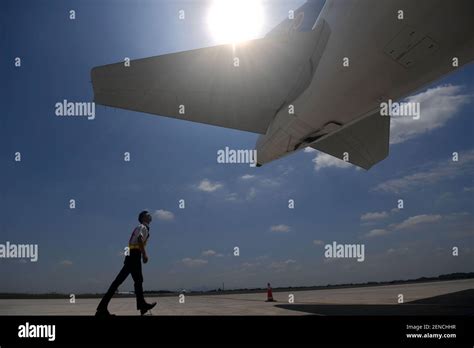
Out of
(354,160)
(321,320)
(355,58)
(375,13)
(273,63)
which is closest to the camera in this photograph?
(321,320)

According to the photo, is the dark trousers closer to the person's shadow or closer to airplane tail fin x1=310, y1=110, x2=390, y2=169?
the person's shadow

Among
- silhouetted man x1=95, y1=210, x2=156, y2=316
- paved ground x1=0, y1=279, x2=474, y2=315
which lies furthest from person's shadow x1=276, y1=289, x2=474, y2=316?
silhouetted man x1=95, y1=210, x2=156, y2=316

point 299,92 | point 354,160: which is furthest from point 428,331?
point 354,160

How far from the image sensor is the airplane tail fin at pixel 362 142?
15.3 meters

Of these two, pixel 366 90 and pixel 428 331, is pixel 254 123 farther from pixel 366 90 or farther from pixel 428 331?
pixel 428 331

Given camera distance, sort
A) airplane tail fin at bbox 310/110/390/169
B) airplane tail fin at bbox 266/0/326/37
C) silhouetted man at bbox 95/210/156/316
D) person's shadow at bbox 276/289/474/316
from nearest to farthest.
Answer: person's shadow at bbox 276/289/474/316 < silhouetted man at bbox 95/210/156/316 < airplane tail fin at bbox 266/0/326/37 < airplane tail fin at bbox 310/110/390/169

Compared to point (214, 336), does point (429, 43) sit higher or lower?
higher

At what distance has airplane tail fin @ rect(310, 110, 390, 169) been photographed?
15.3 meters

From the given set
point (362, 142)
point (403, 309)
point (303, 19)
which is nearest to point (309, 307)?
point (403, 309)

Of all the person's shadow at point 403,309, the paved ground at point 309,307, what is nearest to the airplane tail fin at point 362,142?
the paved ground at point 309,307

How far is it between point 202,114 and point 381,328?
1143 cm

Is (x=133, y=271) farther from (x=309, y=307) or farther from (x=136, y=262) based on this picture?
(x=309, y=307)

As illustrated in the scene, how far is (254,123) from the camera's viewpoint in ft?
45.4

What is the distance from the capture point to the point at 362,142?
15.9 meters
